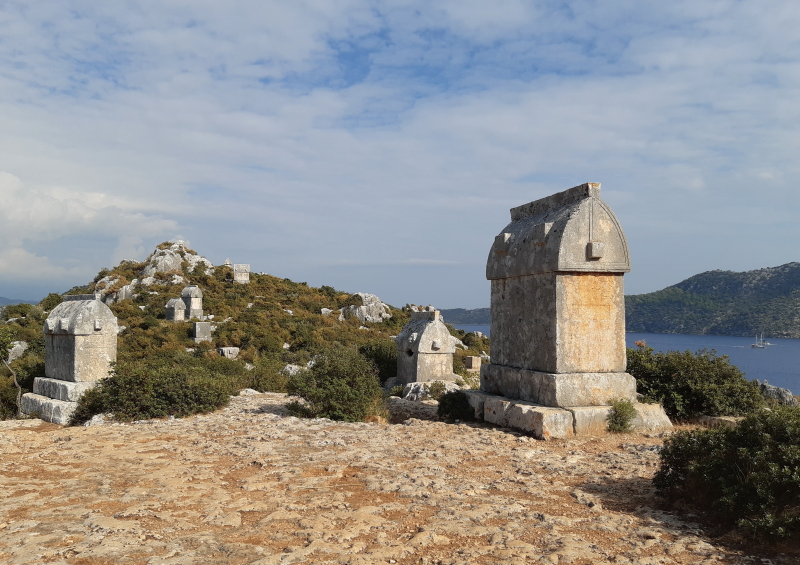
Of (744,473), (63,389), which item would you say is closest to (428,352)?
(63,389)

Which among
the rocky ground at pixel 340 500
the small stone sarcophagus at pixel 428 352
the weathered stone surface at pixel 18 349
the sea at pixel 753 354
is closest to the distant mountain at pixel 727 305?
the sea at pixel 753 354

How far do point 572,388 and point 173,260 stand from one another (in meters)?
35.6

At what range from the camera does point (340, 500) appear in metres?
4.45

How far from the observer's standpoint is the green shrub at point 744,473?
137 inches

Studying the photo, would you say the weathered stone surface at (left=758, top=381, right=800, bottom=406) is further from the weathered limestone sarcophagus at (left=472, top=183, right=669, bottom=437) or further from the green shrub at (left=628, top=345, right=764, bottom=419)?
the weathered limestone sarcophagus at (left=472, top=183, right=669, bottom=437)

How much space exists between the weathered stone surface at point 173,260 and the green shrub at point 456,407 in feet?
105

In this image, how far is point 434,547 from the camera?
349 cm

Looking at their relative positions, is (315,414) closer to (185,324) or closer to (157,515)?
(157,515)

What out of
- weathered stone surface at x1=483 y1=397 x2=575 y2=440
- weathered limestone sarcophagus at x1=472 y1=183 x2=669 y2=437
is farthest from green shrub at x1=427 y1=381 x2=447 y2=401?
weathered stone surface at x1=483 y1=397 x2=575 y2=440

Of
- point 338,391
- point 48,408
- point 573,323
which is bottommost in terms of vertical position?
point 48,408

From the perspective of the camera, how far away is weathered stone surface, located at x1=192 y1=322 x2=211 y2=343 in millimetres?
25000

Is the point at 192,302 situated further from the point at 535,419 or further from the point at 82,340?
the point at 535,419

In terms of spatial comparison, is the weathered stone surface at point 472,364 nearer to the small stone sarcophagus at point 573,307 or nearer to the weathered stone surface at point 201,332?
the small stone sarcophagus at point 573,307

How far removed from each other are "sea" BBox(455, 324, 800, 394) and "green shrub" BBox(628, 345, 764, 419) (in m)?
5.47
